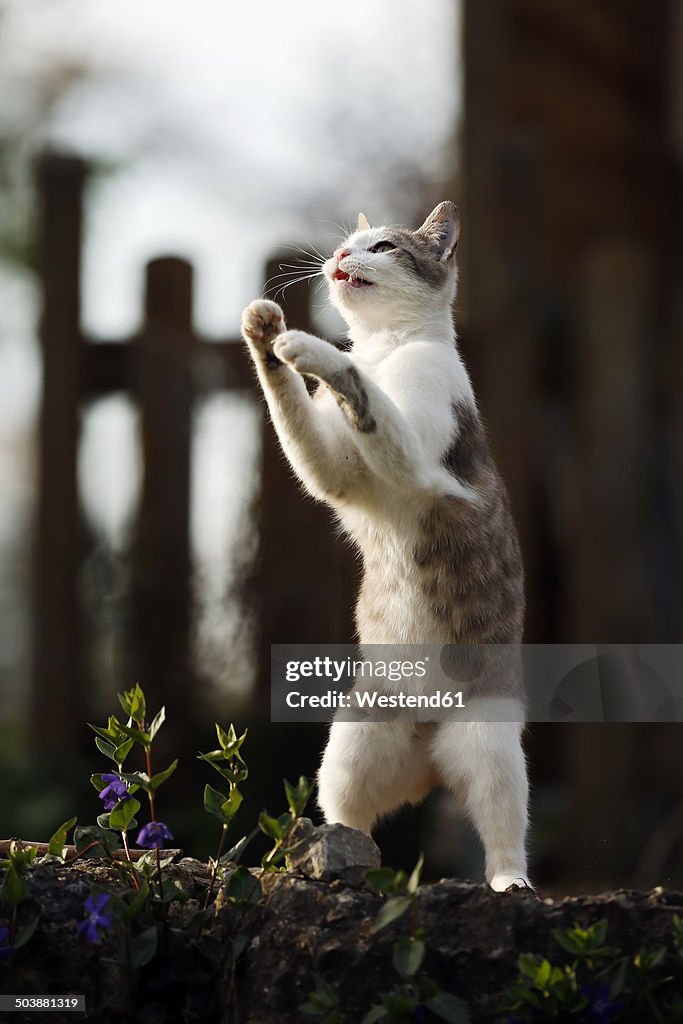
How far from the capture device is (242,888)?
162 cm

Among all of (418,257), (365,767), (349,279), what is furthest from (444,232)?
(365,767)

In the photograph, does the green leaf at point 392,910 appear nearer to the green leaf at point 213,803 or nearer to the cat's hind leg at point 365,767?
the green leaf at point 213,803

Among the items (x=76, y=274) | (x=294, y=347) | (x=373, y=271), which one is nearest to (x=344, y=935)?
(x=294, y=347)

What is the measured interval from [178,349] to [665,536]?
201cm

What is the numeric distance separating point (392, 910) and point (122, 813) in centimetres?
47

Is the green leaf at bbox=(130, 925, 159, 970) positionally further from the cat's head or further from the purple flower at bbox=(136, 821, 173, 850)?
the cat's head

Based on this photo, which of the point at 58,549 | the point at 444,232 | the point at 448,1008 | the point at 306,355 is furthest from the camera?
the point at 58,549

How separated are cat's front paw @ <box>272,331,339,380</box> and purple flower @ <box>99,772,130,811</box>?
645 mm

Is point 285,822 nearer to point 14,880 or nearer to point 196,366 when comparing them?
point 14,880

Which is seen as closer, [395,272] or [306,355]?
[306,355]

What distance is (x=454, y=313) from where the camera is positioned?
2.29m

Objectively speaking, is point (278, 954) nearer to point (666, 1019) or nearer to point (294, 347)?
point (666, 1019)

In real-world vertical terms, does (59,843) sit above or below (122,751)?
below

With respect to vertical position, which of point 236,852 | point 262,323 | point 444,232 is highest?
point 444,232
